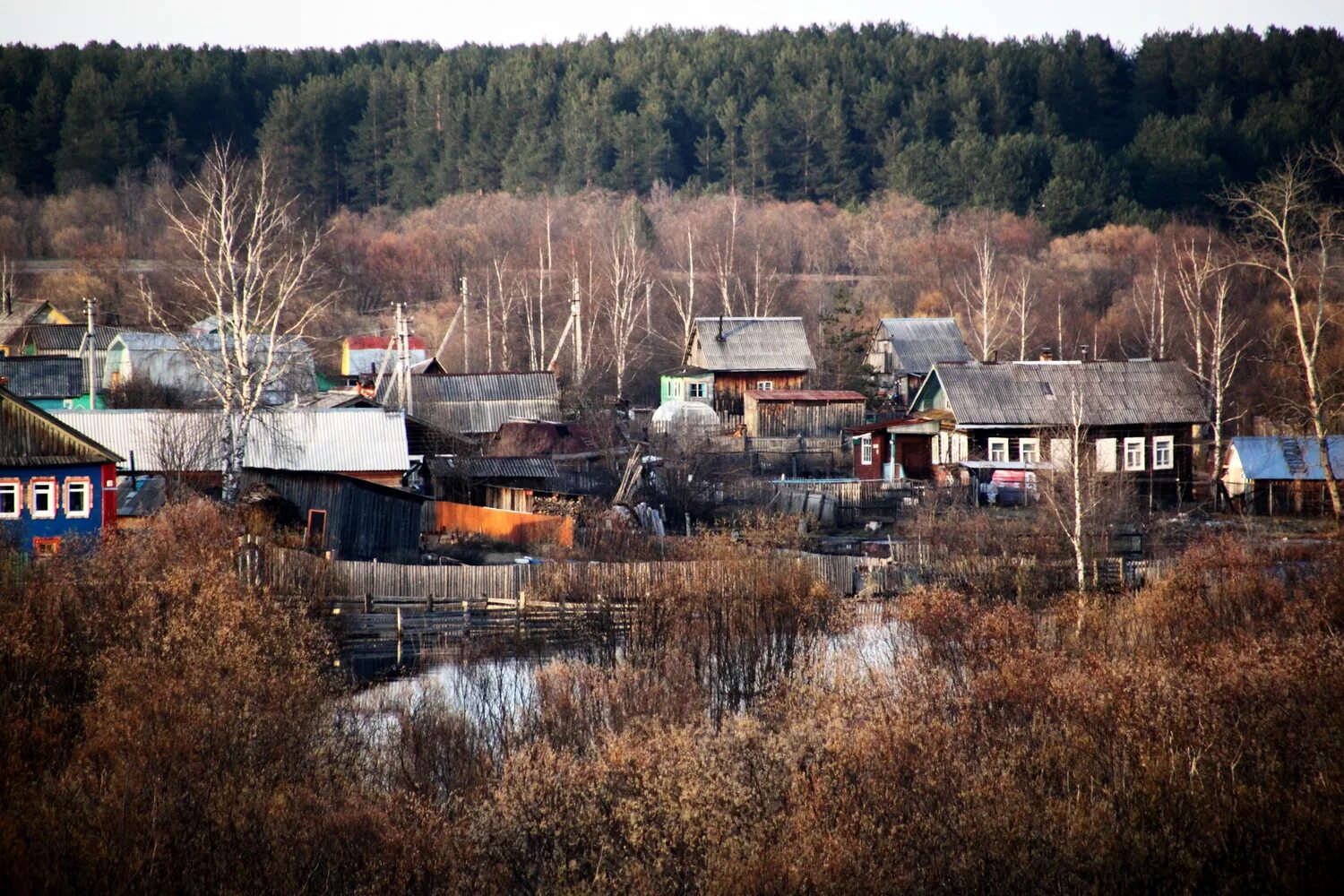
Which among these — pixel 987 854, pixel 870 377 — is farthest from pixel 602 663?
pixel 870 377

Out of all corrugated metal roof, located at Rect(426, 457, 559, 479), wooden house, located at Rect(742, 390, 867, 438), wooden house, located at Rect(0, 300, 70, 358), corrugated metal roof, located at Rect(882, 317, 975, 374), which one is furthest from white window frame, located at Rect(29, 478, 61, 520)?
corrugated metal roof, located at Rect(882, 317, 975, 374)

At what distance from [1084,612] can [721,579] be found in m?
5.13

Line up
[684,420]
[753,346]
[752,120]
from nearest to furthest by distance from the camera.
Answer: [684,420] < [753,346] < [752,120]

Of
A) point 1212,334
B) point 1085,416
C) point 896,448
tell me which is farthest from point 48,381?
point 1212,334

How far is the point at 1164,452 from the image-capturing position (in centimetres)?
3278

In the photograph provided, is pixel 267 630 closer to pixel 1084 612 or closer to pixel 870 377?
pixel 1084 612

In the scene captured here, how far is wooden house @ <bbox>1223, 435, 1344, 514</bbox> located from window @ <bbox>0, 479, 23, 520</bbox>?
23120 millimetres

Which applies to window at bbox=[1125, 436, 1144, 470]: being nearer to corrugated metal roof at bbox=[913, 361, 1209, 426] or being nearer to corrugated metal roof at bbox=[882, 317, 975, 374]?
corrugated metal roof at bbox=[913, 361, 1209, 426]

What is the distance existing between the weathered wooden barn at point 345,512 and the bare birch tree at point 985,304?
26.1m

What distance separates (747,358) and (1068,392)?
14897 millimetres

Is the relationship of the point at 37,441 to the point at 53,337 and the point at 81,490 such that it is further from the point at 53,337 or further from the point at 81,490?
the point at 53,337

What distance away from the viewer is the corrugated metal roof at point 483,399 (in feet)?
126

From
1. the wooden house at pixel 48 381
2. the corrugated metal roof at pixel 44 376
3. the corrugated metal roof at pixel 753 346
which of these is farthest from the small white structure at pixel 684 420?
the corrugated metal roof at pixel 44 376

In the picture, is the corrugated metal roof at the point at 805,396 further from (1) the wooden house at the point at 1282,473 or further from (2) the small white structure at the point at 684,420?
(1) the wooden house at the point at 1282,473
